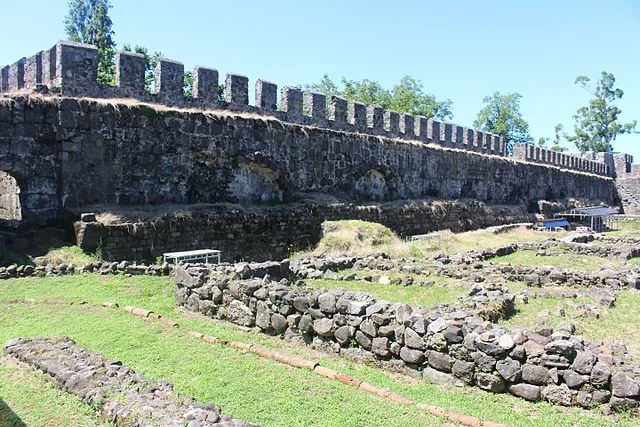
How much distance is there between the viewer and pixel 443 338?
5.18 metres

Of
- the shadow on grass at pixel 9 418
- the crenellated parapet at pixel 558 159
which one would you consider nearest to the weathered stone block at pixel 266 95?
the shadow on grass at pixel 9 418

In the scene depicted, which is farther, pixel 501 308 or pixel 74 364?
pixel 501 308

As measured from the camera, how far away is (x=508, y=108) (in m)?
52.8

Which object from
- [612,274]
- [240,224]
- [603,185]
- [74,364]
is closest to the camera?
[74,364]

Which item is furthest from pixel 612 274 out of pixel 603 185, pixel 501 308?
pixel 603 185

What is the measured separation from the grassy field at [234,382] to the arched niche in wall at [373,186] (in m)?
11.5

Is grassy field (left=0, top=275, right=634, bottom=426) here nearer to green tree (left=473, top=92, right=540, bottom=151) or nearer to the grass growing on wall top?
the grass growing on wall top

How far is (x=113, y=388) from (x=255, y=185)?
10728mm

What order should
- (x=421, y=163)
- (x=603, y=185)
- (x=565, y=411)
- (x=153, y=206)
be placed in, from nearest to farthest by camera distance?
(x=565, y=411) < (x=153, y=206) < (x=421, y=163) < (x=603, y=185)

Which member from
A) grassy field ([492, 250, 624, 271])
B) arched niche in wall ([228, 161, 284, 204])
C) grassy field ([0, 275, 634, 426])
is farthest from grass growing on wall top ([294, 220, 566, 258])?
grassy field ([0, 275, 634, 426])

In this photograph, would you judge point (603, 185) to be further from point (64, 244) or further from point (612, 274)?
point (64, 244)

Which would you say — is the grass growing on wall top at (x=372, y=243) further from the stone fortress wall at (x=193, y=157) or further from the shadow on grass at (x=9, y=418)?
the shadow on grass at (x=9, y=418)

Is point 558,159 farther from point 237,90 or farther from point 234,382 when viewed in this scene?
point 234,382

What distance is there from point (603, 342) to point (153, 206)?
955 cm
